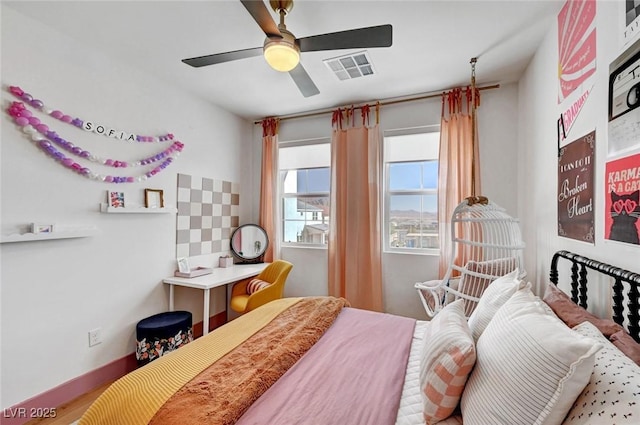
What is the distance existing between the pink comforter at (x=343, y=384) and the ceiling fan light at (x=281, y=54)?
5.30ft

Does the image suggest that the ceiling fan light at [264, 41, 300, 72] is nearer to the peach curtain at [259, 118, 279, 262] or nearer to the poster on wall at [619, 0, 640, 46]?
the poster on wall at [619, 0, 640, 46]

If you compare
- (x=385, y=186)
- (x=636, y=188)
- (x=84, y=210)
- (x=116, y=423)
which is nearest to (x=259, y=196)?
(x=385, y=186)

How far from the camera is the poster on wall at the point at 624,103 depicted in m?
1.05

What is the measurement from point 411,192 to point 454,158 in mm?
560

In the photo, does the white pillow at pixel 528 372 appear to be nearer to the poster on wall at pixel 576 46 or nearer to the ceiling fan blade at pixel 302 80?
the poster on wall at pixel 576 46

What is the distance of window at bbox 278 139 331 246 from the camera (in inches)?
136

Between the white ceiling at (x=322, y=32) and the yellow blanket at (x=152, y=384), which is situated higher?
the white ceiling at (x=322, y=32)

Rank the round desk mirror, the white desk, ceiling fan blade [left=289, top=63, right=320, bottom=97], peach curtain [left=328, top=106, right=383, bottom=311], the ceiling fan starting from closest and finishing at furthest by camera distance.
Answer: the ceiling fan
ceiling fan blade [left=289, top=63, right=320, bottom=97]
the white desk
peach curtain [left=328, top=106, right=383, bottom=311]
the round desk mirror

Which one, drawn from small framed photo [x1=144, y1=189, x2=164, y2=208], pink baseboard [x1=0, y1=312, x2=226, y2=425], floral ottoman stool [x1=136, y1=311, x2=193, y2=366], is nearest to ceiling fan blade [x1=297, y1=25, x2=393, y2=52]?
small framed photo [x1=144, y1=189, x2=164, y2=208]

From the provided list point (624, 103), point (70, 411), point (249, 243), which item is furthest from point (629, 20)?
point (70, 411)

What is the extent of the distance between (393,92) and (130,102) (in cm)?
246

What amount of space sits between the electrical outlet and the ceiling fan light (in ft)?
7.70

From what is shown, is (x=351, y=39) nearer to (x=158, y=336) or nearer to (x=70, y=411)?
(x=158, y=336)

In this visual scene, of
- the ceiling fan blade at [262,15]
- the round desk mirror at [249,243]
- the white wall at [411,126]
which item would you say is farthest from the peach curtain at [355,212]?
the ceiling fan blade at [262,15]
